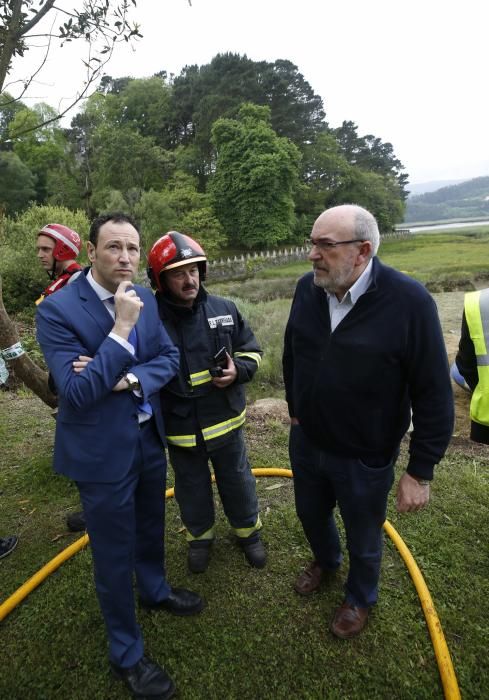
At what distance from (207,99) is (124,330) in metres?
47.6

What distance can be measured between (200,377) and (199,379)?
14mm

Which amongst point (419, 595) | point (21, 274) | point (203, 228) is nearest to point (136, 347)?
point (419, 595)

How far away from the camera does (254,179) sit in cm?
3488

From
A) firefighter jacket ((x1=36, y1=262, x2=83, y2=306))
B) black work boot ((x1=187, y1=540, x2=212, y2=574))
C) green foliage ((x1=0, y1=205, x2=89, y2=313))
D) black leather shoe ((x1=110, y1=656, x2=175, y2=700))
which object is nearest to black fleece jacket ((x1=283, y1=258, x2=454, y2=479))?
black work boot ((x1=187, y1=540, x2=212, y2=574))

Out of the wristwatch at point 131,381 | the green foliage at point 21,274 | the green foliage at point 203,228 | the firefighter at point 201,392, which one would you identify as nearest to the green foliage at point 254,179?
the green foliage at point 203,228

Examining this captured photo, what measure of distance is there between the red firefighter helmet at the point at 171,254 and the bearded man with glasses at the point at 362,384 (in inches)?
26.4

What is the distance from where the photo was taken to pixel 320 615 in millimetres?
2523

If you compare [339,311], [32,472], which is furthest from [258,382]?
[339,311]

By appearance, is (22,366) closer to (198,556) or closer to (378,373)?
(198,556)

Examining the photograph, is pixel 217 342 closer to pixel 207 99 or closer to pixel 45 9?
pixel 45 9

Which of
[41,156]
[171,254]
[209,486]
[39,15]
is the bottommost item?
[209,486]

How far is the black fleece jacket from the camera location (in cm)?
191

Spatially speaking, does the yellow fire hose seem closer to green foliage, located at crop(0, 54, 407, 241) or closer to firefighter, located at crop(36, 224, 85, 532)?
firefighter, located at crop(36, 224, 85, 532)

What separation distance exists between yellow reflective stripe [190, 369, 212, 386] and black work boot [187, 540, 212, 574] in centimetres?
123
